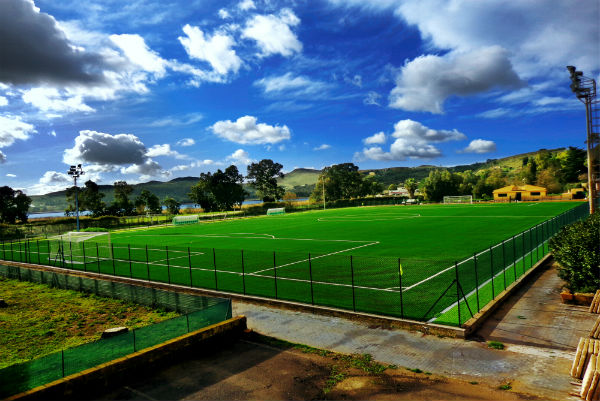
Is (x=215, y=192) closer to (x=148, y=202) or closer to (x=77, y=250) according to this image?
(x=148, y=202)

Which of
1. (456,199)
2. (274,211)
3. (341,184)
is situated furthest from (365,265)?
(341,184)

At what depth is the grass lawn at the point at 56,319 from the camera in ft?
51.2

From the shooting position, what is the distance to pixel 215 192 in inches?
5138

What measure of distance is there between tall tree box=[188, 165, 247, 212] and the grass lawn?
107 metres

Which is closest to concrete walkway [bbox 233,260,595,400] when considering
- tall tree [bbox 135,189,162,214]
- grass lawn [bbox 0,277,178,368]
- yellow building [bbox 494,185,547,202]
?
grass lawn [bbox 0,277,178,368]

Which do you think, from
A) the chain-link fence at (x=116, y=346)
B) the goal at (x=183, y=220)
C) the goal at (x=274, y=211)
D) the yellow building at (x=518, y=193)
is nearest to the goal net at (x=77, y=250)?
the chain-link fence at (x=116, y=346)

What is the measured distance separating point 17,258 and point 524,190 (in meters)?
120

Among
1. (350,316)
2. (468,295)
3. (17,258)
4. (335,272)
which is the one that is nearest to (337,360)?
(350,316)

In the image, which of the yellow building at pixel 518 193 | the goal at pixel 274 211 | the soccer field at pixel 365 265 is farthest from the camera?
the yellow building at pixel 518 193

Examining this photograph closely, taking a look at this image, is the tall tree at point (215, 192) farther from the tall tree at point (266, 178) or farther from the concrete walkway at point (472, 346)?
the concrete walkway at point (472, 346)

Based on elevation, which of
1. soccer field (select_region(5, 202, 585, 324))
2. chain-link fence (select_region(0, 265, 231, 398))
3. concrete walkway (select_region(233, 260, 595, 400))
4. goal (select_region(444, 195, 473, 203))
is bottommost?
concrete walkway (select_region(233, 260, 595, 400))

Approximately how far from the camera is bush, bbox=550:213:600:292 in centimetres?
1542

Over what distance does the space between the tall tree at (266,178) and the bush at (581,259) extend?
14025cm

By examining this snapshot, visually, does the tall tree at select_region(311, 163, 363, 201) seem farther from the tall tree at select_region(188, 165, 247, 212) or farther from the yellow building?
the yellow building
